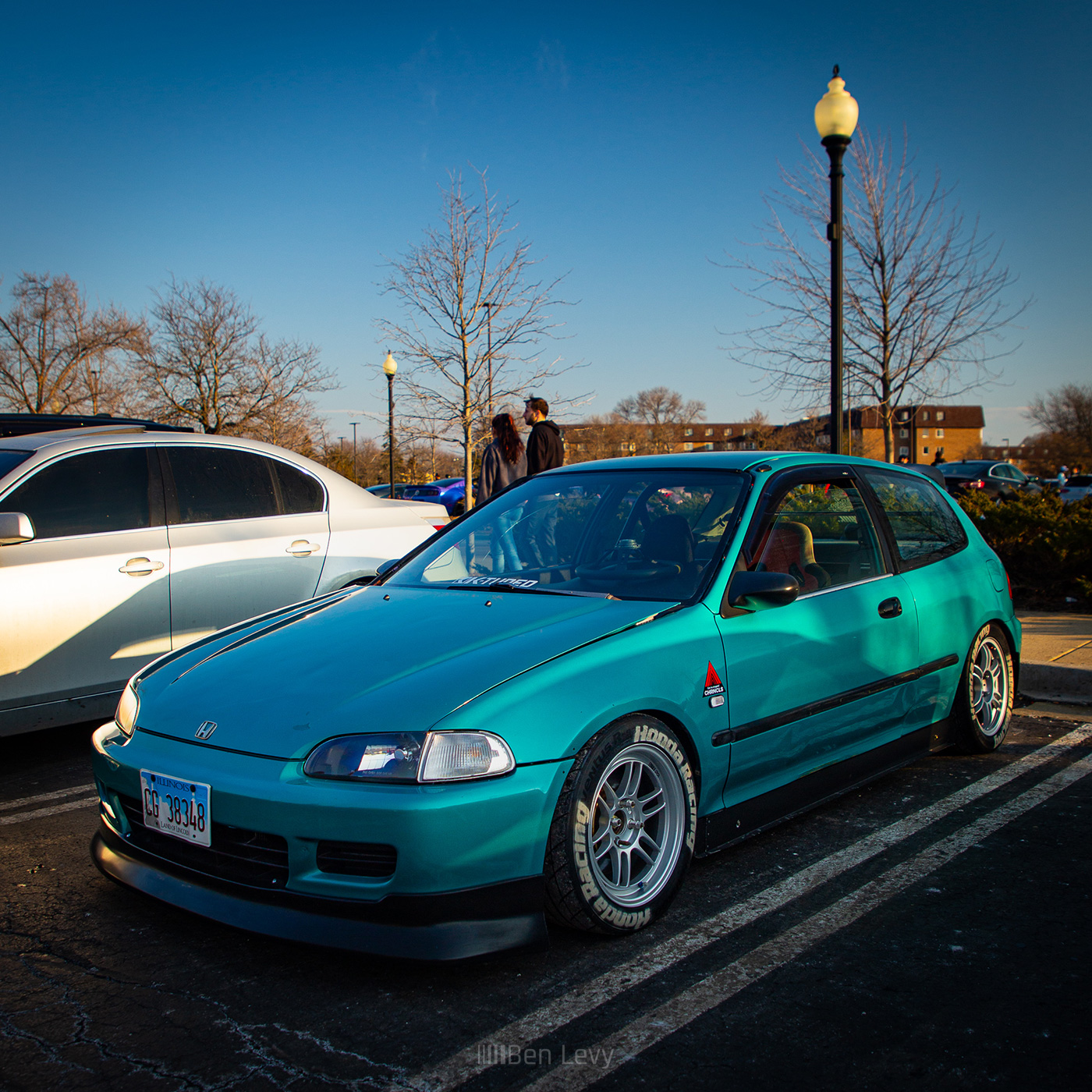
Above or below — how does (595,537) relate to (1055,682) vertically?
above

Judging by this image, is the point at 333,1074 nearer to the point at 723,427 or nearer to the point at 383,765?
the point at 383,765

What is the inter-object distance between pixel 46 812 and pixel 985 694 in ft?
14.4

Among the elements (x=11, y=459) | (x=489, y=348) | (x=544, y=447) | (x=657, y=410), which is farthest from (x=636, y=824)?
(x=657, y=410)

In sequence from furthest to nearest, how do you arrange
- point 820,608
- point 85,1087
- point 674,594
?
1. point 820,608
2. point 674,594
3. point 85,1087

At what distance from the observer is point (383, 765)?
2.42 metres

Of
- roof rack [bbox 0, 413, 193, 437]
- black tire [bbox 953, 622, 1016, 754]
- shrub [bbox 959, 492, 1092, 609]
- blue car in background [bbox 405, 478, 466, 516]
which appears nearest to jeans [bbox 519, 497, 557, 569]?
black tire [bbox 953, 622, 1016, 754]

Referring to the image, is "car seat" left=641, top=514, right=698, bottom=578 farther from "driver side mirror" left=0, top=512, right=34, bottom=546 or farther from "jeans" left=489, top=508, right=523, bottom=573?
"driver side mirror" left=0, top=512, right=34, bottom=546

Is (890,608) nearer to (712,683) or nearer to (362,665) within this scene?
(712,683)

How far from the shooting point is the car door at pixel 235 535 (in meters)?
5.16

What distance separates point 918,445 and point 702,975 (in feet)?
472

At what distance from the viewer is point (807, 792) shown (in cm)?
343

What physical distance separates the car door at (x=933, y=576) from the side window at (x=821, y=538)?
0.59 ft

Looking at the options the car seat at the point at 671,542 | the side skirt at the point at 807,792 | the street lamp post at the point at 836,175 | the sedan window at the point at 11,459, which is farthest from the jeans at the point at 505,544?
the street lamp post at the point at 836,175

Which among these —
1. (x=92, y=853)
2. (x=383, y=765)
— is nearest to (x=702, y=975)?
(x=383, y=765)
